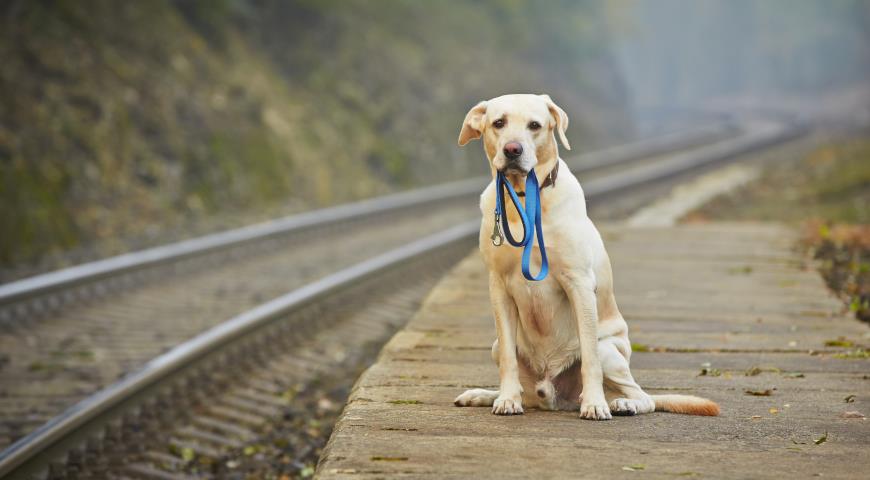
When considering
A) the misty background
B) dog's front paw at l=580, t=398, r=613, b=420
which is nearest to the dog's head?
dog's front paw at l=580, t=398, r=613, b=420

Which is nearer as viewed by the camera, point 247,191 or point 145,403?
point 145,403

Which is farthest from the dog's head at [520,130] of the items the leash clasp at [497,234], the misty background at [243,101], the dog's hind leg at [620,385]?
the misty background at [243,101]

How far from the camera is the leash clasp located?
12.0 feet

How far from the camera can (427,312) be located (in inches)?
244

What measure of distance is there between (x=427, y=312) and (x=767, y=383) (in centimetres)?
242

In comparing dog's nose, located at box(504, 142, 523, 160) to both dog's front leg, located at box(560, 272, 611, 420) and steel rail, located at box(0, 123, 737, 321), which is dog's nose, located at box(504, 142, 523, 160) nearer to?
dog's front leg, located at box(560, 272, 611, 420)

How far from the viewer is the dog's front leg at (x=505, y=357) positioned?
374 centimetres

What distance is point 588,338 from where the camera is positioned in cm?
363

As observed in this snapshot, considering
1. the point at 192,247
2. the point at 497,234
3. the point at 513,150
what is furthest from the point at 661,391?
the point at 192,247

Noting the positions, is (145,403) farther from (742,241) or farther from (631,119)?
(631,119)

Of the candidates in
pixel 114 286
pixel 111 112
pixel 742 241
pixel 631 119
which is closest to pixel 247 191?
pixel 111 112

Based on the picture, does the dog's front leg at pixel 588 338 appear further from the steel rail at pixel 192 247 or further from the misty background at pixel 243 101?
the misty background at pixel 243 101

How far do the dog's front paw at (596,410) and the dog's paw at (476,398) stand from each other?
395mm

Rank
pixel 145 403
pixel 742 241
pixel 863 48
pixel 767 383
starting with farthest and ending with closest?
1. pixel 863 48
2. pixel 742 241
3. pixel 145 403
4. pixel 767 383
